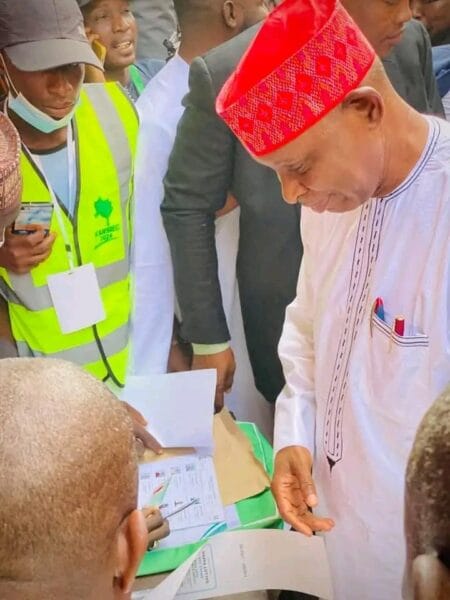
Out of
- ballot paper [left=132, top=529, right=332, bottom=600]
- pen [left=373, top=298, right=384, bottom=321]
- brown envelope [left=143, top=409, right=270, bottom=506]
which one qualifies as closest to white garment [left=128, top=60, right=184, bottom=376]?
brown envelope [left=143, top=409, right=270, bottom=506]

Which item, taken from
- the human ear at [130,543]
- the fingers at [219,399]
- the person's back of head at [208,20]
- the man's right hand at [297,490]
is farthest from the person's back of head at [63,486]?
the person's back of head at [208,20]

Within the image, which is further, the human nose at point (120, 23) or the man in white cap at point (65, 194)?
the human nose at point (120, 23)

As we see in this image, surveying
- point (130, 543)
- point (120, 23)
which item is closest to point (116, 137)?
point (120, 23)

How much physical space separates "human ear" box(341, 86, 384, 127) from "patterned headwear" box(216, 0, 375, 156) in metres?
0.01

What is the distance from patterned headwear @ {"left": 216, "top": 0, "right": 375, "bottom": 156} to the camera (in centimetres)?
122

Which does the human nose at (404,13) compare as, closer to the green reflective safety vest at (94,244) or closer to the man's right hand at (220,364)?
the green reflective safety vest at (94,244)

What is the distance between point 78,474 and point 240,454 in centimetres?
87

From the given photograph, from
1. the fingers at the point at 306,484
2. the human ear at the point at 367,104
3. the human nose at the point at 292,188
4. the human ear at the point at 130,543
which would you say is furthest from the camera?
the fingers at the point at 306,484

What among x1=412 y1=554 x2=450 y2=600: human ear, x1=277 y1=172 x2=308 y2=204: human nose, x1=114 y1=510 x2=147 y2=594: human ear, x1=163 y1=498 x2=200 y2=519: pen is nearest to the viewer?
x1=412 y1=554 x2=450 y2=600: human ear

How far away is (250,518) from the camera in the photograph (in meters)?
1.57

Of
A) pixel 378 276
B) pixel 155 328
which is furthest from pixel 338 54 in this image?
pixel 155 328

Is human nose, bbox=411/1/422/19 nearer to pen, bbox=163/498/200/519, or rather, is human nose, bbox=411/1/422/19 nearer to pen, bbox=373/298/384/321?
pen, bbox=373/298/384/321

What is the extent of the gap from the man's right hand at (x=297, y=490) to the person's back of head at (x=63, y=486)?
496mm

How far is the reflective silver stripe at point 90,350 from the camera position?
181cm
